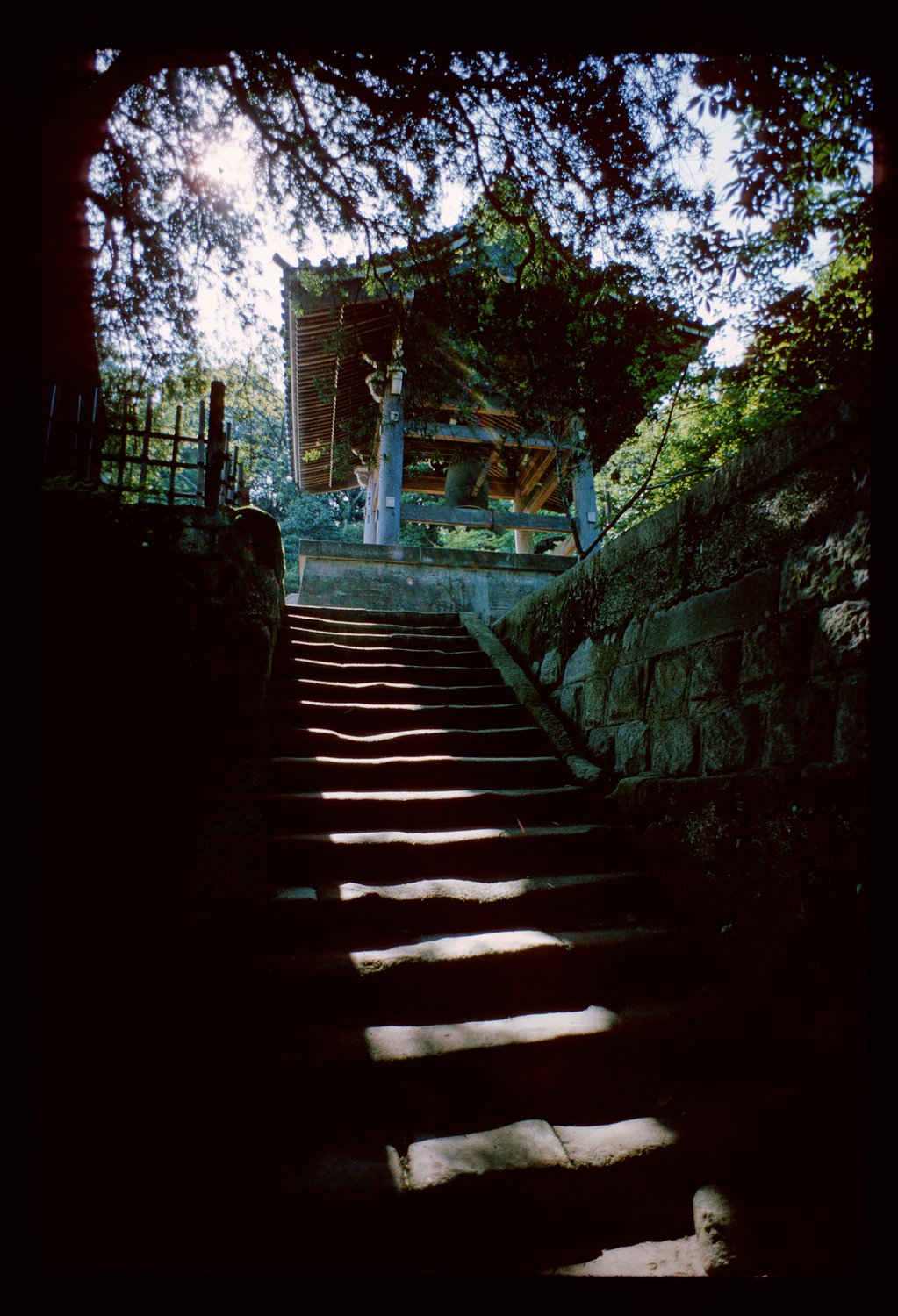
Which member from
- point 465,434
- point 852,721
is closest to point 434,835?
point 852,721

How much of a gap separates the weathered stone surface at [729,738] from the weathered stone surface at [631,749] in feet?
1.46

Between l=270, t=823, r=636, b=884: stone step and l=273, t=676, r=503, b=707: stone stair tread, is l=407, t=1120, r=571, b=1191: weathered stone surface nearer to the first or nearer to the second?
l=270, t=823, r=636, b=884: stone step

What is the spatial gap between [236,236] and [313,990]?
17.8 ft

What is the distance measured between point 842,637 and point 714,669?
60 cm

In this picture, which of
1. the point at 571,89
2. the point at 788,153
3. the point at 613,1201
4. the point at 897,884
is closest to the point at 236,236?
the point at 571,89

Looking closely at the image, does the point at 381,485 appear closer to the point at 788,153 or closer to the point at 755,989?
the point at 788,153

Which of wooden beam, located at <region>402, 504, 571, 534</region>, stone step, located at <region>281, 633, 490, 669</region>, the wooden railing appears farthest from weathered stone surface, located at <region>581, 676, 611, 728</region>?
wooden beam, located at <region>402, 504, 571, 534</region>

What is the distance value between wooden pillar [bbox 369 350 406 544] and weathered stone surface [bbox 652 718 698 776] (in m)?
6.60

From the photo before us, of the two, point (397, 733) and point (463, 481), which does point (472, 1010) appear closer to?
point (397, 733)

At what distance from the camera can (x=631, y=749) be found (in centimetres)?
292

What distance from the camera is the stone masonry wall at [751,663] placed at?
1.78 meters

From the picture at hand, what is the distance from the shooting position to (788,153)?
2.79m

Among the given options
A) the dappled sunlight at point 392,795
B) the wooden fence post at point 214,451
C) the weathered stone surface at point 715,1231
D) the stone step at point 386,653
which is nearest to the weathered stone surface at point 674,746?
the dappled sunlight at point 392,795

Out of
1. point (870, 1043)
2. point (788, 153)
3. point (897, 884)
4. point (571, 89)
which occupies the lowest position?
point (870, 1043)
